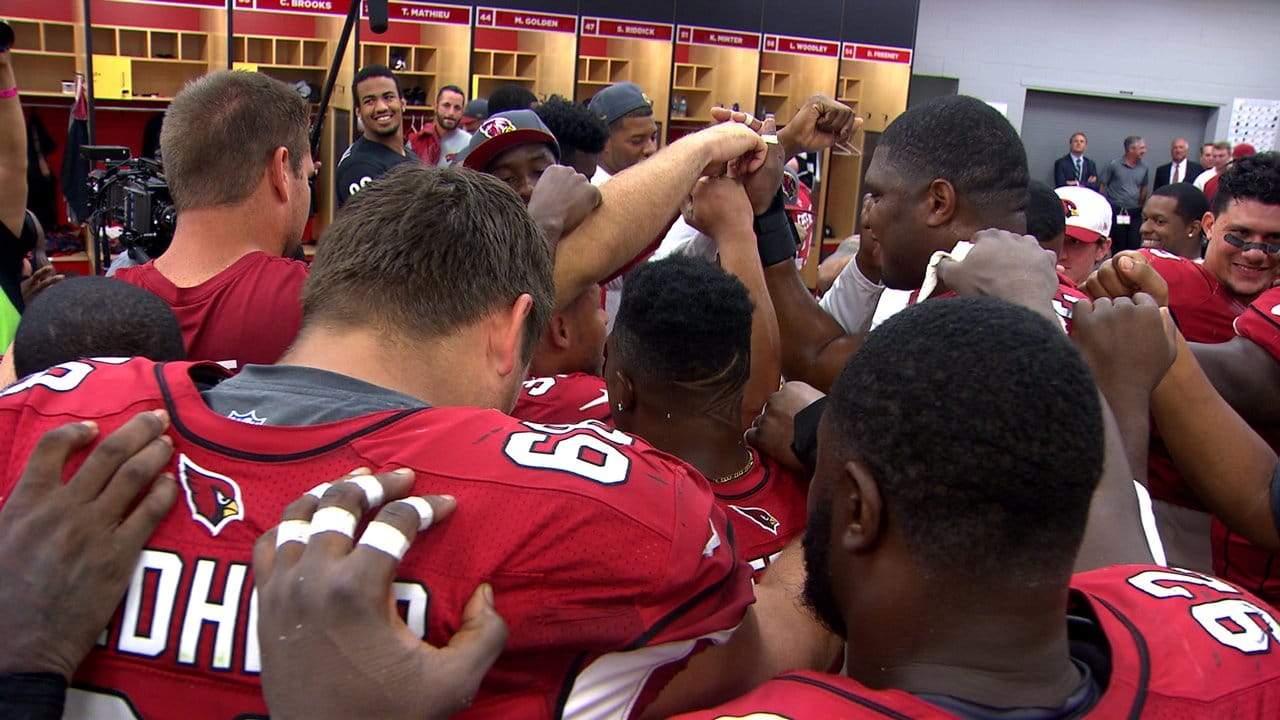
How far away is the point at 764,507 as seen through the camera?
1.90 metres

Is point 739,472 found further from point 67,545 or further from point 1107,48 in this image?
point 1107,48

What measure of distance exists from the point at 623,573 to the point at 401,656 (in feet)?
0.80

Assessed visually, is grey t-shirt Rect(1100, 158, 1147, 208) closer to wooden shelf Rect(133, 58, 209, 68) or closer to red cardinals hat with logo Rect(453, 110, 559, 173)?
wooden shelf Rect(133, 58, 209, 68)

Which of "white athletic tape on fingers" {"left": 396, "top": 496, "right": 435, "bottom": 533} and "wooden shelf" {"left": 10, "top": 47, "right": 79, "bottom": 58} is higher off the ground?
"wooden shelf" {"left": 10, "top": 47, "right": 79, "bottom": 58}

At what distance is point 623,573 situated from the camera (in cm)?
105

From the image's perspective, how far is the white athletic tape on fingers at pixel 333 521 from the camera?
3.11 feet

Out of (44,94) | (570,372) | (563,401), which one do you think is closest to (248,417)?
(563,401)

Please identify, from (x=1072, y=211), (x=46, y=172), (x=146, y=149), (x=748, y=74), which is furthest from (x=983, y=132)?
(x=748, y=74)

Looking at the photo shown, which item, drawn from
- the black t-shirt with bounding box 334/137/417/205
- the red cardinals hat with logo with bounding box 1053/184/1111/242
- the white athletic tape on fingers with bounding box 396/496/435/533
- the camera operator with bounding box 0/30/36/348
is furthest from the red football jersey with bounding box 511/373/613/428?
the black t-shirt with bounding box 334/137/417/205

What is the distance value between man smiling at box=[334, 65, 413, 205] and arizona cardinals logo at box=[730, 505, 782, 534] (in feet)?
12.9

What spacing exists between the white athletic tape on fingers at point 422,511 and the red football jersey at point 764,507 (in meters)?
0.90

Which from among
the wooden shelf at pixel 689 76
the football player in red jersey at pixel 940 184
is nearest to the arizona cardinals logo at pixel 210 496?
the football player in red jersey at pixel 940 184

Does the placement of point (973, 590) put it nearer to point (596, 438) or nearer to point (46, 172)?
point (596, 438)

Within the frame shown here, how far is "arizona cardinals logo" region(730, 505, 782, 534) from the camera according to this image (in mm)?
1859
